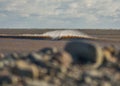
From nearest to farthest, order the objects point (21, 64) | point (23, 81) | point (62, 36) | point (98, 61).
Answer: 1. point (23, 81)
2. point (21, 64)
3. point (98, 61)
4. point (62, 36)

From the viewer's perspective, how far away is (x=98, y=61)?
935 centimetres

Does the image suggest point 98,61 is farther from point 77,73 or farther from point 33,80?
point 33,80

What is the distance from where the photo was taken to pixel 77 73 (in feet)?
28.7

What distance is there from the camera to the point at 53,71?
861 cm

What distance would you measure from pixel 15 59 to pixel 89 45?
1.59 metres

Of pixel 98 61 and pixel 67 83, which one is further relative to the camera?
pixel 98 61

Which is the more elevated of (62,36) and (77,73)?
(77,73)

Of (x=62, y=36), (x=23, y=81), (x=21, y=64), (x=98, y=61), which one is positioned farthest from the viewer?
(x=62, y=36)

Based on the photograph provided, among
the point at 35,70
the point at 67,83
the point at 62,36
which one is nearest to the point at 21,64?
the point at 35,70

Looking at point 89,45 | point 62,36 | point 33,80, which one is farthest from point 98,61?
point 62,36

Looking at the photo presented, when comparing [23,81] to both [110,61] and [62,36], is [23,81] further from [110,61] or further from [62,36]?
[62,36]

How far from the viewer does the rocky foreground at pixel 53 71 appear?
8126mm

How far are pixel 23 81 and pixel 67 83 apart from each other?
2.76ft

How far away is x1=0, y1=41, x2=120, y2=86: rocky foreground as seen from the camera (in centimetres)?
813
